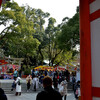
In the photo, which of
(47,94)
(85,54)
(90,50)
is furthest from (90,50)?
(47,94)

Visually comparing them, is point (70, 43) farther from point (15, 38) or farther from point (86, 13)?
point (86, 13)

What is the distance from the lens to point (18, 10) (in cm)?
2223

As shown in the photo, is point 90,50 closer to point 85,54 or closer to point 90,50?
point 90,50

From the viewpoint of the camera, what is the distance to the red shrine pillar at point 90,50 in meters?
2.36

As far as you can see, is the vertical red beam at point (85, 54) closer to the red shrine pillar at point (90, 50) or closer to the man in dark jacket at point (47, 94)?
the red shrine pillar at point (90, 50)

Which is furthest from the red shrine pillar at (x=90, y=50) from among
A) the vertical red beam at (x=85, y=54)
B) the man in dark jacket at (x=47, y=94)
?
the man in dark jacket at (x=47, y=94)

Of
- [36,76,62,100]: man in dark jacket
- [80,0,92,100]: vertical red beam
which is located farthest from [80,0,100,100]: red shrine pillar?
[36,76,62,100]: man in dark jacket

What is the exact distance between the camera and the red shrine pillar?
7.74 ft

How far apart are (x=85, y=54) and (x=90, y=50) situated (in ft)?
0.34

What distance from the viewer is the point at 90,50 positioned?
248cm

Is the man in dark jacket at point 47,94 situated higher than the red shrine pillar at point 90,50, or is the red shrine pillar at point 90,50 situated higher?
the red shrine pillar at point 90,50

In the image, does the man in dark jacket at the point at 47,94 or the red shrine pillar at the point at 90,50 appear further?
the man in dark jacket at the point at 47,94

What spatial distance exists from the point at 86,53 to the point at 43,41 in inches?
1233

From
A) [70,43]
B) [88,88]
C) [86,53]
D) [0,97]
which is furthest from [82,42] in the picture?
[70,43]
